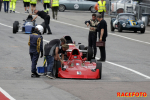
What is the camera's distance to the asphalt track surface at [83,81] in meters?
10.3

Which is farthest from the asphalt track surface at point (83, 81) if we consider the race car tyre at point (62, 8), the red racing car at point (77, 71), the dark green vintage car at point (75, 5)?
the race car tyre at point (62, 8)

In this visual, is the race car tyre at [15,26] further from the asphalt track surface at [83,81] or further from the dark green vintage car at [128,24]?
the dark green vintage car at [128,24]

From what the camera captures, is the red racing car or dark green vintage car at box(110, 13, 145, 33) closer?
the red racing car

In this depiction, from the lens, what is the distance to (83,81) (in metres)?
12.3

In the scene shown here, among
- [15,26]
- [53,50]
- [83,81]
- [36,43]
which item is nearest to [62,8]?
[15,26]

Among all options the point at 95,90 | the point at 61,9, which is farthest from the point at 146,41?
the point at 61,9

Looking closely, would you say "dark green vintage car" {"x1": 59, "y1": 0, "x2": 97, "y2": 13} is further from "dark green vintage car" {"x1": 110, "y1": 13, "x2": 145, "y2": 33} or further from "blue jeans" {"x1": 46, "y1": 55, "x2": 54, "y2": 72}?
"blue jeans" {"x1": 46, "y1": 55, "x2": 54, "y2": 72}

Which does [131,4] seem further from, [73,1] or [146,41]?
[146,41]

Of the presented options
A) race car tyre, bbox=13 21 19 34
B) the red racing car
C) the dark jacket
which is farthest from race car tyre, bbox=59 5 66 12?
the dark jacket

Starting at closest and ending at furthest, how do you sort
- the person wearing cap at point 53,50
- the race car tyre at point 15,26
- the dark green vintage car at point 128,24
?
the person wearing cap at point 53,50
the race car tyre at point 15,26
the dark green vintage car at point 128,24

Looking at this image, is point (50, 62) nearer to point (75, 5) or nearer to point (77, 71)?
point (77, 71)

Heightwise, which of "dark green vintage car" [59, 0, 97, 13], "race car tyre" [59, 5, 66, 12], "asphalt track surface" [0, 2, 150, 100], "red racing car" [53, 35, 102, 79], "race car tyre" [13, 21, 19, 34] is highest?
"dark green vintage car" [59, 0, 97, 13]

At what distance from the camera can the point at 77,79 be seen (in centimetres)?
1264

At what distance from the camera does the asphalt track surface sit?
10328 mm
